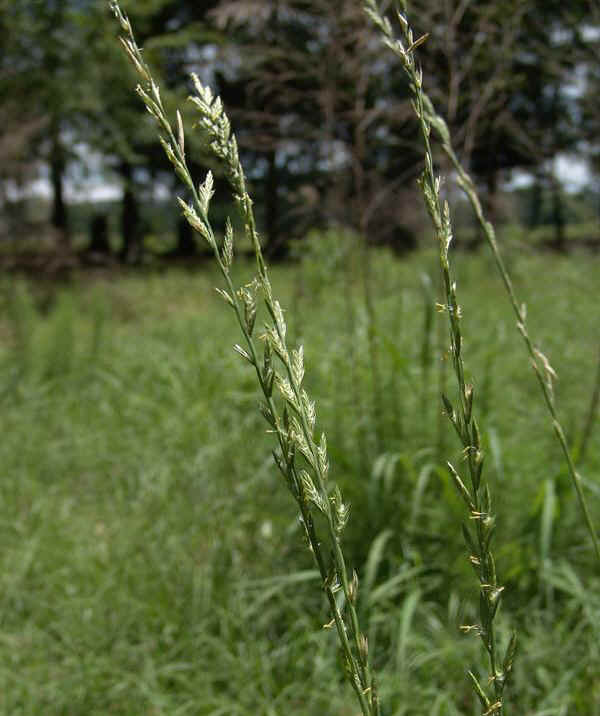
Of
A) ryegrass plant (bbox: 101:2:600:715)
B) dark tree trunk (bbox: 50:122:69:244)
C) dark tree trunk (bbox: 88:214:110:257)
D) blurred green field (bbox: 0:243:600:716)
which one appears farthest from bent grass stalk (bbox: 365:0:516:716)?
dark tree trunk (bbox: 88:214:110:257)

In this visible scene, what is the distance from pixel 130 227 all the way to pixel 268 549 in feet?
38.9

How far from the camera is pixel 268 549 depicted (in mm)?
2422

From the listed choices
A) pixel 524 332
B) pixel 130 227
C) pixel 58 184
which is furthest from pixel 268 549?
pixel 130 227

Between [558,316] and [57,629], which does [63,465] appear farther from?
[558,316]

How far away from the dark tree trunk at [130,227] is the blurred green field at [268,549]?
348 inches

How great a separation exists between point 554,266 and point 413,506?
6.15 m

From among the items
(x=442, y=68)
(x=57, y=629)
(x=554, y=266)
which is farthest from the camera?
(x=554, y=266)

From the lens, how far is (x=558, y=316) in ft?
17.5

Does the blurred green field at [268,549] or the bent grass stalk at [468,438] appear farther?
the blurred green field at [268,549]

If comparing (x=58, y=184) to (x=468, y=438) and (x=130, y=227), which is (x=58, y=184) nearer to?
(x=130, y=227)

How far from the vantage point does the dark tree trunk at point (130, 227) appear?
12.6 m

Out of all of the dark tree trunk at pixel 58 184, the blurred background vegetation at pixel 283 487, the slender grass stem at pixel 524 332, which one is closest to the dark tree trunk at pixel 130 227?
the dark tree trunk at pixel 58 184

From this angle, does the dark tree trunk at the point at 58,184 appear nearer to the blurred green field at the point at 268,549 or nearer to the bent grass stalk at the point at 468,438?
the blurred green field at the point at 268,549

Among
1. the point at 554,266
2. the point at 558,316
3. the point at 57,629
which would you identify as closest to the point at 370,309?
the point at 57,629
